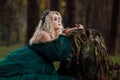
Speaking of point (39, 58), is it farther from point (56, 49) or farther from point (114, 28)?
point (114, 28)

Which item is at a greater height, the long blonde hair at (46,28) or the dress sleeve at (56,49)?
the long blonde hair at (46,28)

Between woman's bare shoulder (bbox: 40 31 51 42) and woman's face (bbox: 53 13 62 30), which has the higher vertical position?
woman's face (bbox: 53 13 62 30)

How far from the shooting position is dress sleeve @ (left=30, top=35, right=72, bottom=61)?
24.7 ft

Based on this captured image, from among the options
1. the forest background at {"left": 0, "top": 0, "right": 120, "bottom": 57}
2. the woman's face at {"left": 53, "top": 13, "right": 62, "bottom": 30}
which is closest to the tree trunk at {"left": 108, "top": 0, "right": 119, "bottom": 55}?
the forest background at {"left": 0, "top": 0, "right": 120, "bottom": 57}

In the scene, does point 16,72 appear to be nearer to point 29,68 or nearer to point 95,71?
point 29,68

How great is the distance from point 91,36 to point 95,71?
60cm

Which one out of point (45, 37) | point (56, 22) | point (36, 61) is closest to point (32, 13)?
point (56, 22)

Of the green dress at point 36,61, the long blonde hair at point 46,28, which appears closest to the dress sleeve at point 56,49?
the green dress at point 36,61

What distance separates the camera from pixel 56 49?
753 cm

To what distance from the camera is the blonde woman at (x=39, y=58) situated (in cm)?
752

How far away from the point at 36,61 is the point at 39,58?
0.27ft

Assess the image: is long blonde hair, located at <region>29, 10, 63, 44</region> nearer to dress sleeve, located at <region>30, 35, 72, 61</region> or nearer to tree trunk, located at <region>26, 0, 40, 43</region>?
dress sleeve, located at <region>30, 35, 72, 61</region>

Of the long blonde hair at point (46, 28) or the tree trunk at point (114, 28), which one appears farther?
the tree trunk at point (114, 28)

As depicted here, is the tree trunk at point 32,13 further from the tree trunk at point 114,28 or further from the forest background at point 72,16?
the tree trunk at point 114,28
